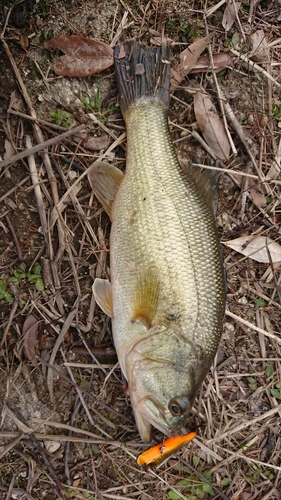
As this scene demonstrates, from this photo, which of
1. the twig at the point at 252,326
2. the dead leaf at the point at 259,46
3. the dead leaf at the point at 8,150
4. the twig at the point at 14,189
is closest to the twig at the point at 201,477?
the twig at the point at 252,326

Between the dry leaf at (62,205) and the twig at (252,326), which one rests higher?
the dry leaf at (62,205)

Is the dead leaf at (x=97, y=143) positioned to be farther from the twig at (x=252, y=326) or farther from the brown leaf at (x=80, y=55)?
the twig at (x=252, y=326)

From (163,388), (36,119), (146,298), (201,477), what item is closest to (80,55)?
(36,119)

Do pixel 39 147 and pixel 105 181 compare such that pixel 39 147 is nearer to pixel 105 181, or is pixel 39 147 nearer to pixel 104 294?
pixel 105 181

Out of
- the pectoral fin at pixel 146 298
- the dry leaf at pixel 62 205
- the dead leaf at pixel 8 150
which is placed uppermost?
Answer: the dead leaf at pixel 8 150

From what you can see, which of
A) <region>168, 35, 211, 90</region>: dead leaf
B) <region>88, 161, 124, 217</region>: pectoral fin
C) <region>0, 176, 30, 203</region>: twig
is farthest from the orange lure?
<region>168, 35, 211, 90</region>: dead leaf
